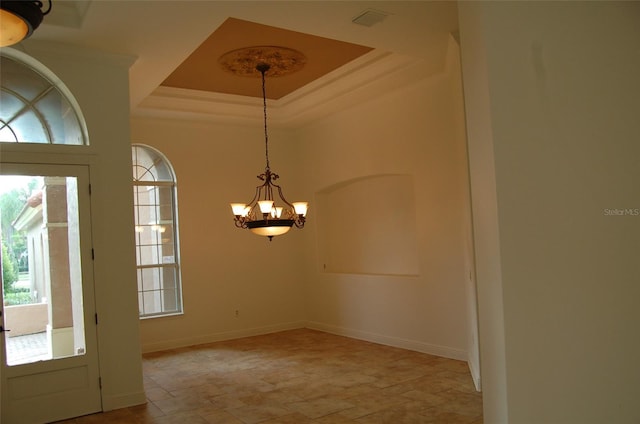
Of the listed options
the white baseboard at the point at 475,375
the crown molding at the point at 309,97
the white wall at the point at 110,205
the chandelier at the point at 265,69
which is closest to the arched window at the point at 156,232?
the crown molding at the point at 309,97

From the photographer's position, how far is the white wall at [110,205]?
4.81 meters

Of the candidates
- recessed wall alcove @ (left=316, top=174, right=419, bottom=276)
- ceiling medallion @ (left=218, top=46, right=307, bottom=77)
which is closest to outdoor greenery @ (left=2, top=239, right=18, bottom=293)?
ceiling medallion @ (left=218, top=46, right=307, bottom=77)

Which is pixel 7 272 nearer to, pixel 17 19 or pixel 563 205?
pixel 17 19

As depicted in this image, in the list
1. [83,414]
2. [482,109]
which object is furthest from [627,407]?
[83,414]

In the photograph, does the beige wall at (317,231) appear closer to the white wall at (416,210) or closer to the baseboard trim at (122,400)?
the white wall at (416,210)

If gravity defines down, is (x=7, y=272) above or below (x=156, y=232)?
below

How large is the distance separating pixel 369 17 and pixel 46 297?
3.71 metres

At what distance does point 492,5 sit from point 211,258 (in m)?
6.31

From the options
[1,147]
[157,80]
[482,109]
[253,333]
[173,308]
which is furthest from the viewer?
[253,333]

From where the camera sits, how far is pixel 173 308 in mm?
7746

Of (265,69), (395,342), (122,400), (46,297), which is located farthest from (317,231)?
(46,297)

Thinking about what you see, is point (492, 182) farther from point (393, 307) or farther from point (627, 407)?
point (393, 307)

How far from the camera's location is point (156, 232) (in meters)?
7.75

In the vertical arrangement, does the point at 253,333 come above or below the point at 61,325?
below
